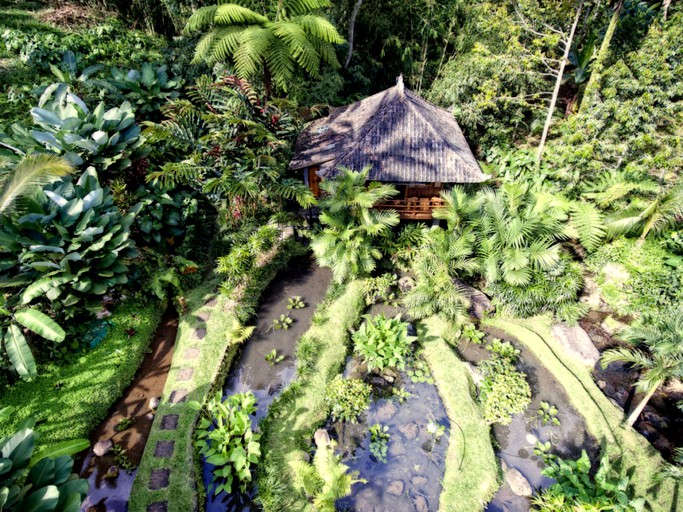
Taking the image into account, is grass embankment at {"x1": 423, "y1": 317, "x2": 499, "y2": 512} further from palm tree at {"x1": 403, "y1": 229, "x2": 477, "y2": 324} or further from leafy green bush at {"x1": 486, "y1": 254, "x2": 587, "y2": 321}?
leafy green bush at {"x1": 486, "y1": 254, "x2": 587, "y2": 321}

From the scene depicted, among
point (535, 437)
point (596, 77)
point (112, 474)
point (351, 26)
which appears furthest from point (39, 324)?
point (596, 77)

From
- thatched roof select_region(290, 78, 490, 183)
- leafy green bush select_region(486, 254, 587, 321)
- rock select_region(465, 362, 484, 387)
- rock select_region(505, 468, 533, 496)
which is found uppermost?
thatched roof select_region(290, 78, 490, 183)

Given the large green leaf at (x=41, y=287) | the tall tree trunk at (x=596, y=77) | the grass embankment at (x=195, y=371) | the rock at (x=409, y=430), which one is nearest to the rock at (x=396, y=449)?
the rock at (x=409, y=430)

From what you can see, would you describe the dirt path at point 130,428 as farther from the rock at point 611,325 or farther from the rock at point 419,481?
the rock at point 611,325

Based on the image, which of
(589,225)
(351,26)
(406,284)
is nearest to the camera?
(589,225)

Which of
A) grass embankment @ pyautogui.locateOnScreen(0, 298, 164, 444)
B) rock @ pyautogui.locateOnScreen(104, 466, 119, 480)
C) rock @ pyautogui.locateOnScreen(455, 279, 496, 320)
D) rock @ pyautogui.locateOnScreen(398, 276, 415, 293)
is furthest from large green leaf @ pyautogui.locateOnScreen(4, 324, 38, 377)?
rock @ pyautogui.locateOnScreen(455, 279, 496, 320)

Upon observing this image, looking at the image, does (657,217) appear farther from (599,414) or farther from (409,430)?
(409,430)

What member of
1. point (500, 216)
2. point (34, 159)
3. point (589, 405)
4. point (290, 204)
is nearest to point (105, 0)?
point (290, 204)
